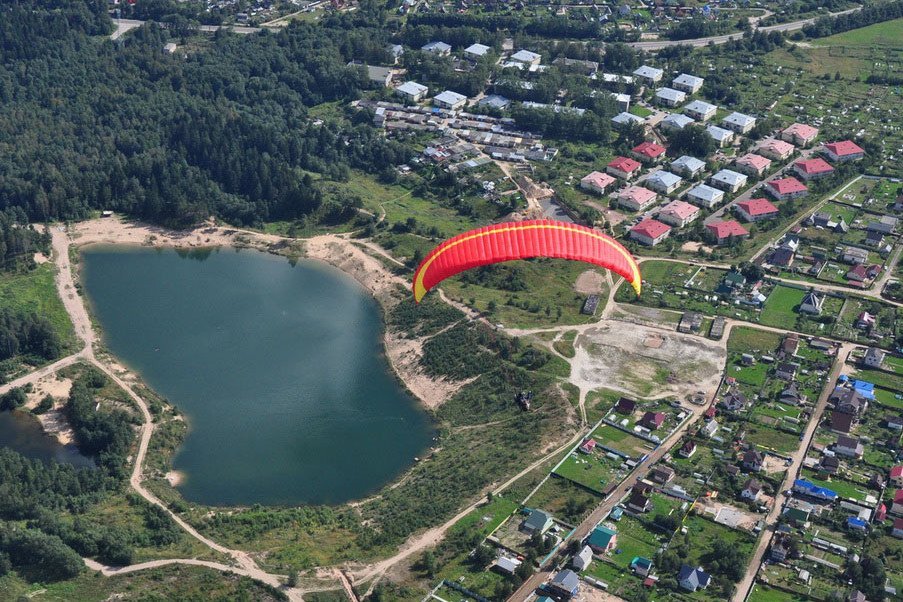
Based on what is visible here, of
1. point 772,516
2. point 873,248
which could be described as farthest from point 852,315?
point 772,516

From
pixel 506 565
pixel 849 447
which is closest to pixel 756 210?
pixel 849 447

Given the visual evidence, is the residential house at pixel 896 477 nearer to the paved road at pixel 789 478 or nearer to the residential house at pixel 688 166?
the paved road at pixel 789 478

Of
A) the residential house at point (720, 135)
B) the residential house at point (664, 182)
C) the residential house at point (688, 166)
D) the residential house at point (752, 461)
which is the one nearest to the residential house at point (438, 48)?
the residential house at point (720, 135)

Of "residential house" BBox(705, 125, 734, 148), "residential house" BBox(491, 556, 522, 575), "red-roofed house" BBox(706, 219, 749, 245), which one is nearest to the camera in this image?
"residential house" BBox(491, 556, 522, 575)

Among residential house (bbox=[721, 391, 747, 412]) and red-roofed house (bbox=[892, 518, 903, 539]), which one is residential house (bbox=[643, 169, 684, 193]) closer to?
residential house (bbox=[721, 391, 747, 412])

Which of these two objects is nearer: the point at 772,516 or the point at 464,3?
the point at 772,516

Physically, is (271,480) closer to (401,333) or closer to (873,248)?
(401,333)

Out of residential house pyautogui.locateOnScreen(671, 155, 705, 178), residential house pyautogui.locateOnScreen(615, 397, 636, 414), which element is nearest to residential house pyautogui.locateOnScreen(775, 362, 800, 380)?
residential house pyautogui.locateOnScreen(615, 397, 636, 414)
